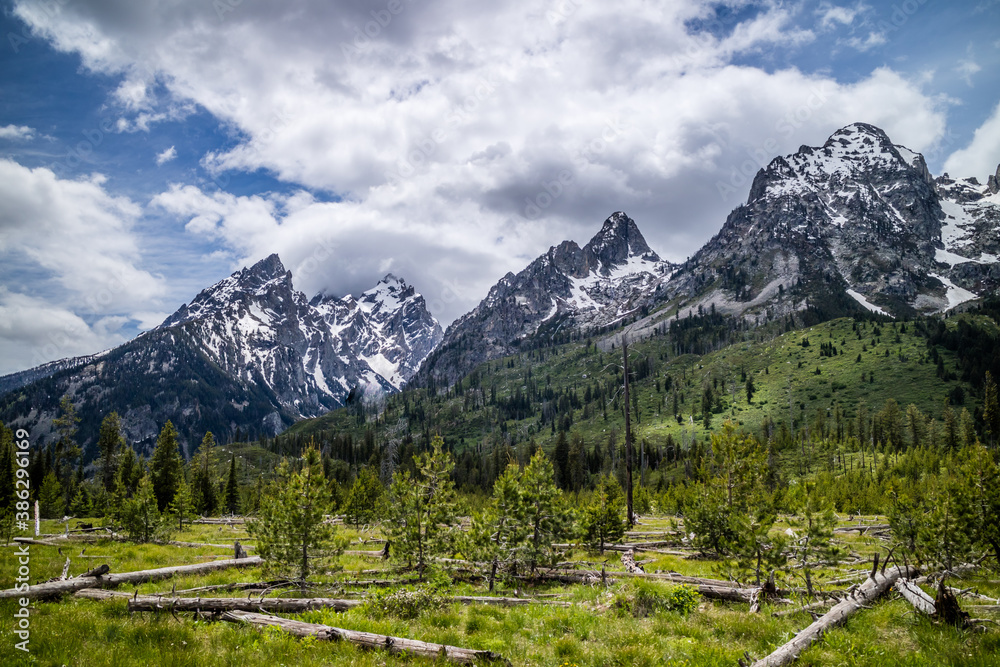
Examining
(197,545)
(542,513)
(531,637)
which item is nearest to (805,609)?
(531,637)

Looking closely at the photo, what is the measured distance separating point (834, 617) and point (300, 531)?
17.2 meters

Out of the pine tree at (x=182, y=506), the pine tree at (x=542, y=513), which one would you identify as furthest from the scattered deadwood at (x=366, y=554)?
the pine tree at (x=182, y=506)

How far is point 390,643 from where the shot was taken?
1021 cm

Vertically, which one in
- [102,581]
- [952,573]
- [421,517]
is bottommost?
[952,573]

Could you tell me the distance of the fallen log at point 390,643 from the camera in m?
9.79

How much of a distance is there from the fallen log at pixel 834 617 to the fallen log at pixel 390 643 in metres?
5.16

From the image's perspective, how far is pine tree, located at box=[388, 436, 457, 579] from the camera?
20.4 meters

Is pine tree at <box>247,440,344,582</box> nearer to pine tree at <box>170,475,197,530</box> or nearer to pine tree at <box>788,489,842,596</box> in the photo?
pine tree at <box>788,489,842,596</box>

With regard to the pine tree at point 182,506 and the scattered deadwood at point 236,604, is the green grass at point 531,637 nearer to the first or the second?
the scattered deadwood at point 236,604

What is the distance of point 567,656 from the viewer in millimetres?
10312

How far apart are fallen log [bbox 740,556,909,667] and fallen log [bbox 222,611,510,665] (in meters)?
5.16

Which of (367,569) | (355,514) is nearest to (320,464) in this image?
(367,569)

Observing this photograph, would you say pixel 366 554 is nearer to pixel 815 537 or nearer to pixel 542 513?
pixel 542 513

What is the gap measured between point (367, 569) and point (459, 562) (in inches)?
200
